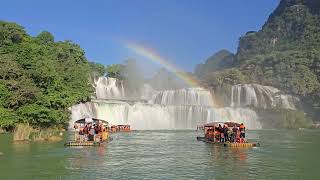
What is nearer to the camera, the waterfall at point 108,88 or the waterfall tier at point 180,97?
the waterfall at point 108,88

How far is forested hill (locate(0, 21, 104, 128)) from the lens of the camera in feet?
124

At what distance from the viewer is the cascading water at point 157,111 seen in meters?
75.5

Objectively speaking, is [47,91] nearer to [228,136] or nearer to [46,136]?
[46,136]

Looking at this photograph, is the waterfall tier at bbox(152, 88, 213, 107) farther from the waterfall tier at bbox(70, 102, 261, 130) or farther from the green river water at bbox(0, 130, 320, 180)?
the green river water at bbox(0, 130, 320, 180)

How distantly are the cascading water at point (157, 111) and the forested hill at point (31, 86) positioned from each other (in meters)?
25.2

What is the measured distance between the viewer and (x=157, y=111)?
80.8 metres

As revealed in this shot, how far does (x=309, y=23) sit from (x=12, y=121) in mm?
162350

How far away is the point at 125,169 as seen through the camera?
73.9 ft

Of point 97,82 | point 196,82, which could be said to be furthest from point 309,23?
point 97,82

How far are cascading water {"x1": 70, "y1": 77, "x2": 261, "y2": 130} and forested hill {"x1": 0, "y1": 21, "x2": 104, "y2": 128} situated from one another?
25.2 m

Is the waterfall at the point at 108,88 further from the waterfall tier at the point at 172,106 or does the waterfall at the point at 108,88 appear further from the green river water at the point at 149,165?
the green river water at the point at 149,165

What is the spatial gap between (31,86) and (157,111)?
142 ft

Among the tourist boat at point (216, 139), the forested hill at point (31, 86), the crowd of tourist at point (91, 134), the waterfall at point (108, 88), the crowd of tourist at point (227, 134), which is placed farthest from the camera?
the waterfall at point (108, 88)

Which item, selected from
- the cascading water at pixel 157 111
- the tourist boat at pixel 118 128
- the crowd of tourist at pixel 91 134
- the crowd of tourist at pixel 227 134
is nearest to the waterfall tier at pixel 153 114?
the cascading water at pixel 157 111
